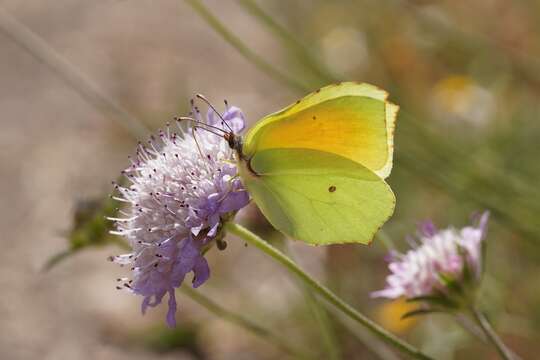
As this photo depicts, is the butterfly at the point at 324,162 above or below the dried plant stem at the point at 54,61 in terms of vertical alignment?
above

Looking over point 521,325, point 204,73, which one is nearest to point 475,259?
point 521,325

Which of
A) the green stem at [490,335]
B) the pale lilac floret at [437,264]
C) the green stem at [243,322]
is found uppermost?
the pale lilac floret at [437,264]

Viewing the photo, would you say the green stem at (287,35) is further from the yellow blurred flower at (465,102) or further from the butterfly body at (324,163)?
the butterfly body at (324,163)

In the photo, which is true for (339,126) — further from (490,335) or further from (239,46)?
(239,46)

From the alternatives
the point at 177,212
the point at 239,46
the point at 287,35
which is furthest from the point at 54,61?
the point at 177,212

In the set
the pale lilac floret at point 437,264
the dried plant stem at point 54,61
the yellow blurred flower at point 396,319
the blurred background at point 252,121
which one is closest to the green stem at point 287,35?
the blurred background at point 252,121

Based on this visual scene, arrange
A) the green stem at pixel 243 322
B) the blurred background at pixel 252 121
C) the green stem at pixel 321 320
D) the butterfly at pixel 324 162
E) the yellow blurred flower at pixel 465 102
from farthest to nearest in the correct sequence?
the yellow blurred flower at pixel 465 102
the blurred background at pixel 252 121
the green stem at pixel 243 322
the green stem at pixel 321 320
the butterfly at pixel 324 162

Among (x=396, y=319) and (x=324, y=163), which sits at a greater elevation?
(x=324, y=163)

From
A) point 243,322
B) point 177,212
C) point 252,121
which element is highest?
point 177,212
